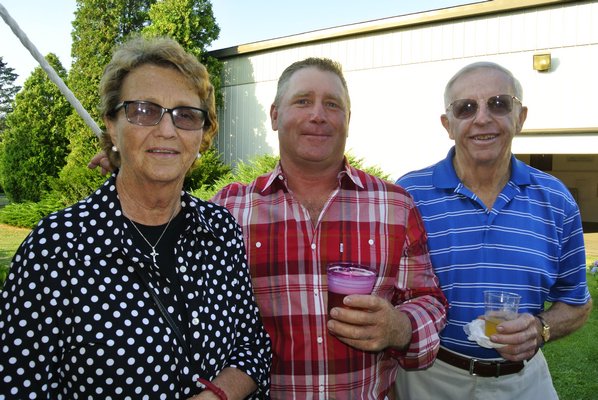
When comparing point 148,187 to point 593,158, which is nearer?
point 148,187

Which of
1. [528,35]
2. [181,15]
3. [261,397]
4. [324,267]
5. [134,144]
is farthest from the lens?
[181,15]

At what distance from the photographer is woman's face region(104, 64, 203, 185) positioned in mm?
2037

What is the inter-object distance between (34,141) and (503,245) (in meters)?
22.2

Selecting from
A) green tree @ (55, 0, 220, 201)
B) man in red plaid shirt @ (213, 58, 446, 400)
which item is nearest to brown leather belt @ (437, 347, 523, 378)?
man in red plaid shirt @ (213, 58, 446, 400)

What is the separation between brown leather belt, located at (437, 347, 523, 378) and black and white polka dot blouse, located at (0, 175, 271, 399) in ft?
4.31

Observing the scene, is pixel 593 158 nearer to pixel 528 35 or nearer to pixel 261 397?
pixel 528 35

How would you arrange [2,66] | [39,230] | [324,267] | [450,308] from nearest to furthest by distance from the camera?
[39,230] < [324,267] < [450,308] < [2,66]

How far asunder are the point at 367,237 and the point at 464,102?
97 centimetres

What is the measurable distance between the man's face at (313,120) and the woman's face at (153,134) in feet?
2.50

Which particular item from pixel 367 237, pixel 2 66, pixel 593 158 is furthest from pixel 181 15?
pixel 2 66

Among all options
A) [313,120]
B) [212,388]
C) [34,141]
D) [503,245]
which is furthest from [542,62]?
[34,141]

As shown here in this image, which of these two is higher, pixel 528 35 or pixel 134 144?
pixel 528 35

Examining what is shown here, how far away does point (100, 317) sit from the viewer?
1.77m

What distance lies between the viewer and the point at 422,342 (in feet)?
7.68
